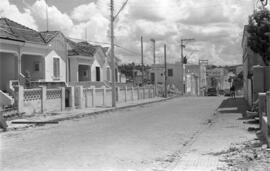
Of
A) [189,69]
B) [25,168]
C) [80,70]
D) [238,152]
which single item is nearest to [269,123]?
[238,152]

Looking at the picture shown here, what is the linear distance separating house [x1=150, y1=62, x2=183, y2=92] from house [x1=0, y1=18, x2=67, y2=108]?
5426 centimetres

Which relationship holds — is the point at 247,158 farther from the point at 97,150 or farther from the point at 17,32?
the point at 17,32

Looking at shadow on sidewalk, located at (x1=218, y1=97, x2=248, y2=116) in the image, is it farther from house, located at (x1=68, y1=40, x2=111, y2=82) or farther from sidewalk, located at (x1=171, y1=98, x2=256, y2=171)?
house, located at (x1=68, y1=40, x2=111, y2=82)

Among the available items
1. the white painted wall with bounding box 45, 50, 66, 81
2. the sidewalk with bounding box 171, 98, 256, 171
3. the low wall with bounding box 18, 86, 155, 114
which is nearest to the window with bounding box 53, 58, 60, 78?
the white painted wall with bounding box 45, 50, 66, 81

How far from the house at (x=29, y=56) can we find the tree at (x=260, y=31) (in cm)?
1659

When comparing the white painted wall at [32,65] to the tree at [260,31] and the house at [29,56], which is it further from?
the tree at [260,31]

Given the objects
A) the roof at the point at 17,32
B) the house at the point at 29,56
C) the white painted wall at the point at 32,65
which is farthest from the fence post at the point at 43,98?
→ the white painted wall at the point at 32,65

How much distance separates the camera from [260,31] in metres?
27.3

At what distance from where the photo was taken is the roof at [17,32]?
102 ft

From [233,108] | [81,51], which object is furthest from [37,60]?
[233,108]

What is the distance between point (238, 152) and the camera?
11.2 meters

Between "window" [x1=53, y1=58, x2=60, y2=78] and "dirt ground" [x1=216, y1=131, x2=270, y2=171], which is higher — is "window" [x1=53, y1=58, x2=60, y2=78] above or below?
above

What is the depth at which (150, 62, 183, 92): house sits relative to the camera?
305 feet

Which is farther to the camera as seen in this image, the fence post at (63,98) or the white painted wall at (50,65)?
the white painted wall at (50,65)
